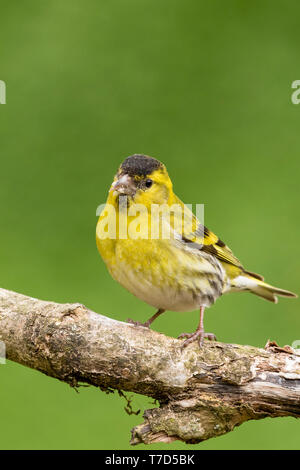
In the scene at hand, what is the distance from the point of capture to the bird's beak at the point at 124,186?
2.58 m

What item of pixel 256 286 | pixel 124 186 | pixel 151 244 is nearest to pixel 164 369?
pixel 151 244

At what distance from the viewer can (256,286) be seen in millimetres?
3213

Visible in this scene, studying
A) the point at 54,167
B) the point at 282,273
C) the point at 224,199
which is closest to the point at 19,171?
the point at 54,167

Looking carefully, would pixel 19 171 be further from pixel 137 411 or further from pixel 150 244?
pixel 137 411

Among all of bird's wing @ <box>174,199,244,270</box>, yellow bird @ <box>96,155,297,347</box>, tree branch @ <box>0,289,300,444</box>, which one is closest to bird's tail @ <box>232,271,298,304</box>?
bird's wing @ <box>174,199,244,270</box>

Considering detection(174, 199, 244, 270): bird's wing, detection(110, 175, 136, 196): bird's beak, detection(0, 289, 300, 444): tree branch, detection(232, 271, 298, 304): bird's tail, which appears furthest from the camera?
detection(232, 271, 298, 304): bird's tail

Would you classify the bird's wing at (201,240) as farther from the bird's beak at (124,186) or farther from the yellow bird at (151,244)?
the bird's beak at (124,186)

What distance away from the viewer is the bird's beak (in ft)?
8.46

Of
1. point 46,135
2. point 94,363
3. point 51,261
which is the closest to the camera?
point 94,363

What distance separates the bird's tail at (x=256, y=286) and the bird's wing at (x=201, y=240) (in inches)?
3.1

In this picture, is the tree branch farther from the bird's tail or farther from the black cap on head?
the bird's tail

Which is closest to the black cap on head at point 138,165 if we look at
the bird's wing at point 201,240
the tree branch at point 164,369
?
the bird's wing at point 201,240

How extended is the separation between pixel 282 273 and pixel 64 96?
4.81ft

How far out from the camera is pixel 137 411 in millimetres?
2396
